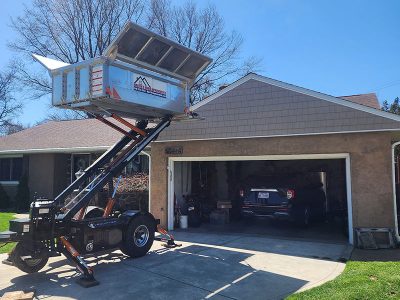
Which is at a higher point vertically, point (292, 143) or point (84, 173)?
point (292, 143)

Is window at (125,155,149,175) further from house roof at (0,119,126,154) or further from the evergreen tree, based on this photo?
the evergreen tree

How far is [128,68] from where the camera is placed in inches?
296

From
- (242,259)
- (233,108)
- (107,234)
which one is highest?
(233,108)

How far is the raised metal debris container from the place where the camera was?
7.11m

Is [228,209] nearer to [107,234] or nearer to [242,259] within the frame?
[242,259]

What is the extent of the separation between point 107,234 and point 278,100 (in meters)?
5.80

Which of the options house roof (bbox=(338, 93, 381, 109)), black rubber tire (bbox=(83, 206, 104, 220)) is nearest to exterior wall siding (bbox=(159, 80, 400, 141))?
black rubber tire (bbox=(83, 206, 104, 220))

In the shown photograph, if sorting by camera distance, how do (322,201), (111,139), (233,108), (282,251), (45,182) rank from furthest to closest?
(45,182) < (111,139) < (322,201) < (233,108) < (282,251)

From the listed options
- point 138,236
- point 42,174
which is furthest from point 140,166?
point 138,236

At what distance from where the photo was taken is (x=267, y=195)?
36.5 ft

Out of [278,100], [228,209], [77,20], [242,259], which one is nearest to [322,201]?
[228,209]

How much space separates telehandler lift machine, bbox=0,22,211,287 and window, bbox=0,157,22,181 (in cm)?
1217

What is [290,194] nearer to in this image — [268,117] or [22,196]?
[268,117]

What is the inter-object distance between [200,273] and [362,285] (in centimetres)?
281
